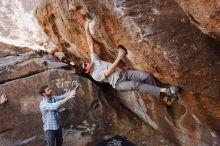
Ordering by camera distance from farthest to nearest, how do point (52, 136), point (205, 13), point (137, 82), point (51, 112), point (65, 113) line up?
point (65, 113) → point (52, 136) → point (51, 112) → point (137, 82) → point (205, 13)

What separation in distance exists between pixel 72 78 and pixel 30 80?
1139mm

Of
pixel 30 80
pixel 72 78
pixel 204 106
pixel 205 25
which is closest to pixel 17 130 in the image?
pixel 30 80

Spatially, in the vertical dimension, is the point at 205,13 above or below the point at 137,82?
above

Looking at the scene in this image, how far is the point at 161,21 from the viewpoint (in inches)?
264

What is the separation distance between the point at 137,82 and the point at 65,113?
3661 mm

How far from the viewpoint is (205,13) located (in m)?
5.51

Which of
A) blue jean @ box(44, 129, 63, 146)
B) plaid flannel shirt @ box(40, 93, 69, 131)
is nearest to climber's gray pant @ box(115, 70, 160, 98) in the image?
plaid flannel shirt @ box(40, 93, 69, 131)

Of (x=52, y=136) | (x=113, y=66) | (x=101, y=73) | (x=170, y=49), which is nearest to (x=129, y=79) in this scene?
(x=113, y=66)

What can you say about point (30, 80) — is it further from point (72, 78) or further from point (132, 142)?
point (132, 142)

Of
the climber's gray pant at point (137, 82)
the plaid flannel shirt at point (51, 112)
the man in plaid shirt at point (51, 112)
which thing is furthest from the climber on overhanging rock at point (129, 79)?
the plaid flannel shirt at point (51, 112)

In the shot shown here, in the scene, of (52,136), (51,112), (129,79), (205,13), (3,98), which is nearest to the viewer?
(205,13)

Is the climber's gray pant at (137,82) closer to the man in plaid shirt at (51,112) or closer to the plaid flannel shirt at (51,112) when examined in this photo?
the man in plaid shirt at (51,112)

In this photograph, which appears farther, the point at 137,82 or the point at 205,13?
the point at 137,82

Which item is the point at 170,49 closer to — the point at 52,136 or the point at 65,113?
the point at 52,136
